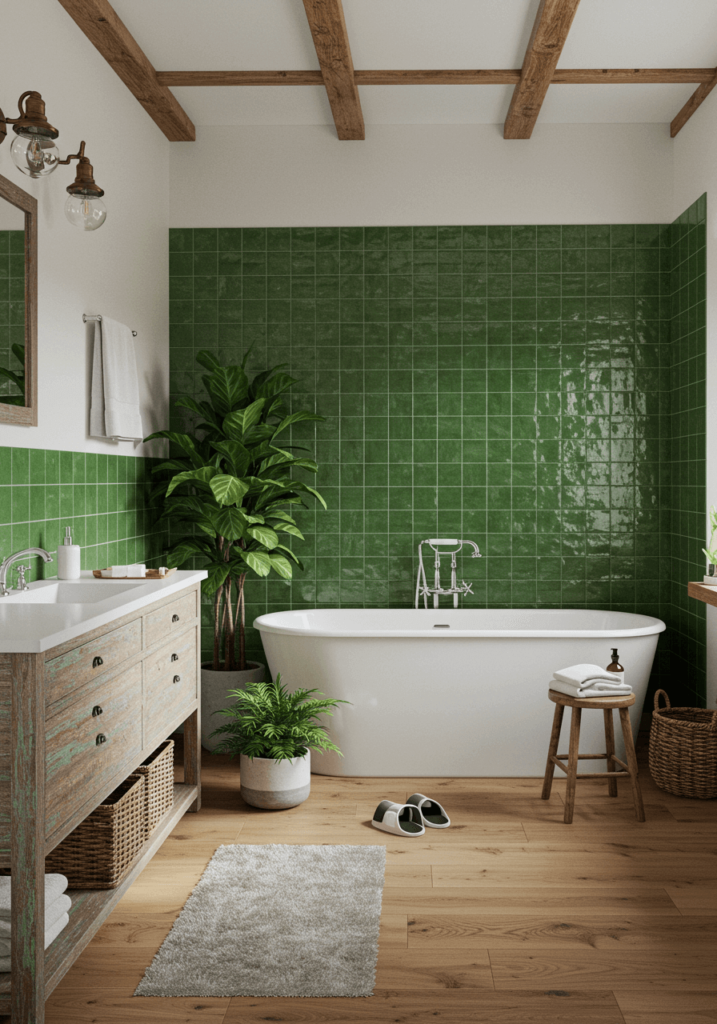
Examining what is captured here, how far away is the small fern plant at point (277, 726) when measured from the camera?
3398 mm

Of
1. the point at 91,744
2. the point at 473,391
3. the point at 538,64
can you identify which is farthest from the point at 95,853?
the point at 538,64

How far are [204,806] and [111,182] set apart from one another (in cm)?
266

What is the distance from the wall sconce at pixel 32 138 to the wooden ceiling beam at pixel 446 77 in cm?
171

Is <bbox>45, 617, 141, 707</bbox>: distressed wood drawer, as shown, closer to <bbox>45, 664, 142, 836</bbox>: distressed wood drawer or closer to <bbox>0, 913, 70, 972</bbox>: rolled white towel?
<bbox>45, 664, 142, 836</bbox>: distressed wood drawer

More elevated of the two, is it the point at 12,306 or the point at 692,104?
the point at 692,104

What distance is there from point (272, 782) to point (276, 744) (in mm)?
145

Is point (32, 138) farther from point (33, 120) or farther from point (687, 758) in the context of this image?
point (687, 758)

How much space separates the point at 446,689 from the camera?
373 cm

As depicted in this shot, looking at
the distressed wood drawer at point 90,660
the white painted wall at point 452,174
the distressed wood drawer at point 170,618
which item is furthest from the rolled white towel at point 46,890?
the white painted wall at point 452,174

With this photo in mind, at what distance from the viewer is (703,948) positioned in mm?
2373

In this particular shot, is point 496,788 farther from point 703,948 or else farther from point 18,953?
point 18,953

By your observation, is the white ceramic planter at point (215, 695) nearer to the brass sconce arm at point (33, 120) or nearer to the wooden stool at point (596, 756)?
the wooden stool at point (596, 756)

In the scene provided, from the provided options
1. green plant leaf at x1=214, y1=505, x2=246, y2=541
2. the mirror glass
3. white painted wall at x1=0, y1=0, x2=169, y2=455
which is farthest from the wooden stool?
the mirror glass

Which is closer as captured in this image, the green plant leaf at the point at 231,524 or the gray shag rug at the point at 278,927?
the gray shag rug at the point at 278,927
